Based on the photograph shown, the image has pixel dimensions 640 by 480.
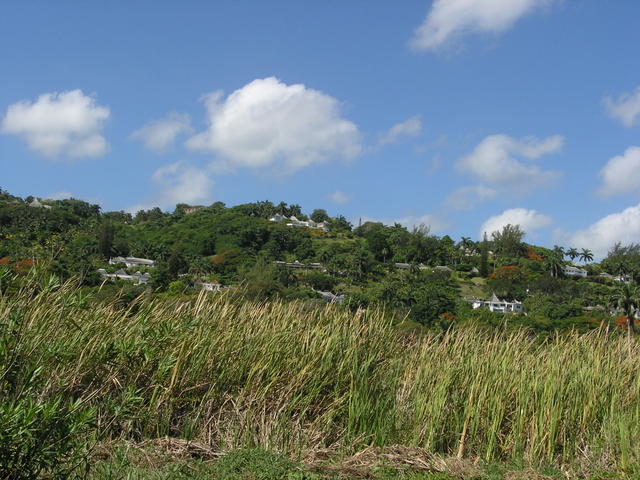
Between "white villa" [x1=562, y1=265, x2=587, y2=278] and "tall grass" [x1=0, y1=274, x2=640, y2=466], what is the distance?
293ft

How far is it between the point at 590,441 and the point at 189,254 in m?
73.6

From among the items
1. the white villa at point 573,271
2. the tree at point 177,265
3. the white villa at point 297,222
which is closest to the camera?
the tree at point 177,265

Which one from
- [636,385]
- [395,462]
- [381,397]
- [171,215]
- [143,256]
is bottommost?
[395,462]

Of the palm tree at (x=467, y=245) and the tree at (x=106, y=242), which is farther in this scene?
the palm tree at (x=467, y=245)

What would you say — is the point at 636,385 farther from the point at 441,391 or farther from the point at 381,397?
the point at 381,397

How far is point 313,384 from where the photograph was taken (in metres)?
6.32

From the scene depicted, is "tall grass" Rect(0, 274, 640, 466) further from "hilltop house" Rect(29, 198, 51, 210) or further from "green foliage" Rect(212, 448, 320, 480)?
"hilltop house" Rect(29, 198, 51, 210)

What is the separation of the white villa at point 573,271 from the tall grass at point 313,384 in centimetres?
8935

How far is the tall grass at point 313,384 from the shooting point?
17.5 ft

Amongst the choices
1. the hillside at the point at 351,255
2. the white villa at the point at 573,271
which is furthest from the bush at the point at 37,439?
the white villa at the point at 573,271

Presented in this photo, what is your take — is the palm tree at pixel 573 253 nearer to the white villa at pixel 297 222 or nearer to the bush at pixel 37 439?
the white villa at pixel 297 222

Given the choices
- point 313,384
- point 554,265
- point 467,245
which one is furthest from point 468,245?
point 313,384

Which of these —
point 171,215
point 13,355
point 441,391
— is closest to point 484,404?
point 441,391

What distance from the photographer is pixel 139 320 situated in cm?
586
